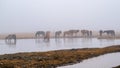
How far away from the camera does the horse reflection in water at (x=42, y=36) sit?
1256 cm

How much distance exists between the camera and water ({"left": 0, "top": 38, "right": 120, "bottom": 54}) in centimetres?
1183

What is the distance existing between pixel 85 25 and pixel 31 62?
4.33 meters

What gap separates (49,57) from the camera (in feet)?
34.7

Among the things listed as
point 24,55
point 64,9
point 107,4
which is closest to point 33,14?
point 64,9

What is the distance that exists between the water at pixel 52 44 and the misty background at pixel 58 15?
495mm

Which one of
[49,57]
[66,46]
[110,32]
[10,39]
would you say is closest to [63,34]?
[66,46]

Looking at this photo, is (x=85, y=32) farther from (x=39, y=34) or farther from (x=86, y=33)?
(x=39, y=34)

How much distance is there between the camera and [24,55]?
36.1 feet

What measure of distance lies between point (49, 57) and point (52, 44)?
82.1 inches

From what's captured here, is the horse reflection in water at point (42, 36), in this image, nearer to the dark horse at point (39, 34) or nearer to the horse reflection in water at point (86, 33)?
the dark horse at point (39, 34)

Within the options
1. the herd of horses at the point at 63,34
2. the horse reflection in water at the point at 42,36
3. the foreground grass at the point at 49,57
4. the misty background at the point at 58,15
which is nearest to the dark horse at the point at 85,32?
the herd of horses at the point at 63,34

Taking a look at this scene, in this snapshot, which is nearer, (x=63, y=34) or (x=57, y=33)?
(x=57, y=33)

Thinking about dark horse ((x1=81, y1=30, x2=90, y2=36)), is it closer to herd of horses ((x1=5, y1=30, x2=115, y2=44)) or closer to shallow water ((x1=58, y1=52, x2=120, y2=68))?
herd of horses ((x1=5, y1=30, x2=115, y2=44))

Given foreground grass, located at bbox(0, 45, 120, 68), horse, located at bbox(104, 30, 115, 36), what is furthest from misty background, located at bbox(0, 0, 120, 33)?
foreground grass, located at bbox(0, 45, 120, 68)
